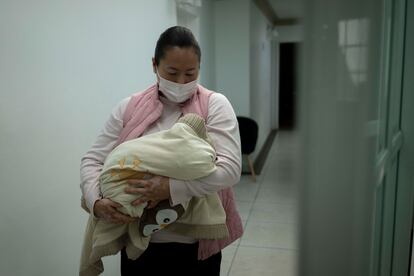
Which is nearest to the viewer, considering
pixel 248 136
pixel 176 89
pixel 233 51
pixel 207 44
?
pixel 176 89

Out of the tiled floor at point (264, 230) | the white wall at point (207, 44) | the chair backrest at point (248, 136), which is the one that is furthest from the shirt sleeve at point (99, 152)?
the chair backrest at point (248, 136)

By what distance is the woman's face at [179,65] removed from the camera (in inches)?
44.5

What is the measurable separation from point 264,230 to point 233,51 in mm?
2602

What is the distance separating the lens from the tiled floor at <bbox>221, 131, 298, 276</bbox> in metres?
2.56

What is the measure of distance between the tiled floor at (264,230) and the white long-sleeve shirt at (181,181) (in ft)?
1.91

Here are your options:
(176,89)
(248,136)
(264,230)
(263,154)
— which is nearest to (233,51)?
(248,136)

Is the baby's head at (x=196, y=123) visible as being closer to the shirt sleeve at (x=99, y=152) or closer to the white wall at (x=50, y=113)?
the shirt sleeve at (x=99, y=152)

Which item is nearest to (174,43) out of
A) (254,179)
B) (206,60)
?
(206,60)

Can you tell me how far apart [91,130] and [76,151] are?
171mm

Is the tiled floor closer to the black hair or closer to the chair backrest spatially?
the chair backrest

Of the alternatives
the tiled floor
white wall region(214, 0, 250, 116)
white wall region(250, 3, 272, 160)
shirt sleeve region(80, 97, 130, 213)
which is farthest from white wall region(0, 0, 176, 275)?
white wall region(250, 3, 272, 160)

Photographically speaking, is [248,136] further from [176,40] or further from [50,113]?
[176,40]

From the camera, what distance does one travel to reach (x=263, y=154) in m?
6.05

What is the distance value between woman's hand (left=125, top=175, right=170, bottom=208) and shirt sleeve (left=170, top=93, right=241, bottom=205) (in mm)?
21
